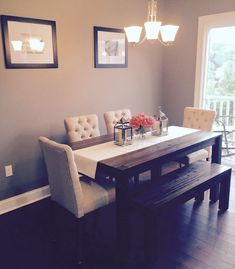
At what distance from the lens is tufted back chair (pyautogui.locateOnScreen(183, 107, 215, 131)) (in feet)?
12.2

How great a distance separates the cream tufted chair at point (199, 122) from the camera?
3.49 meters

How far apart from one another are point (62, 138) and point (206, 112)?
1.97m

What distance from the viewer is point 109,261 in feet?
7.47

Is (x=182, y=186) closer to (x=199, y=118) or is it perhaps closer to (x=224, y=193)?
(x=224, y=193)

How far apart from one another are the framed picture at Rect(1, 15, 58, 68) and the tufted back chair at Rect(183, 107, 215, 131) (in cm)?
197

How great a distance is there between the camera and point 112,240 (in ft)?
8.41

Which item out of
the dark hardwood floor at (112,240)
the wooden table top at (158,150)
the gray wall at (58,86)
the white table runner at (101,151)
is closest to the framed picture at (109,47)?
the gray wall at (58,86)

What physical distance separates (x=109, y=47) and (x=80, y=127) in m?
1.39

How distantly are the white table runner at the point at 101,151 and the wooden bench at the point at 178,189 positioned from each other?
39 cm

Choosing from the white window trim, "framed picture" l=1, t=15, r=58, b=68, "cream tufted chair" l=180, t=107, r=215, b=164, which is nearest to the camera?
"framed picture" l=1, t=15, r=58, b=68

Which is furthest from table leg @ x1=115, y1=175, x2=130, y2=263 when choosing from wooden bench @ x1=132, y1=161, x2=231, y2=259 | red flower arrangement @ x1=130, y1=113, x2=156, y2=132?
red flower arrangement @ x1=130, y1=113, x2=156, y2=132

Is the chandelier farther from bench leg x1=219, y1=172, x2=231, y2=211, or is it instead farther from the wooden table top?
bench leg x1=219, y1=172, x2=231, y2=211

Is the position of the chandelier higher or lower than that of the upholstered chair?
higher

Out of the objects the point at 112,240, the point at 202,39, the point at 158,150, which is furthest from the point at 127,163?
the point at 202,39
